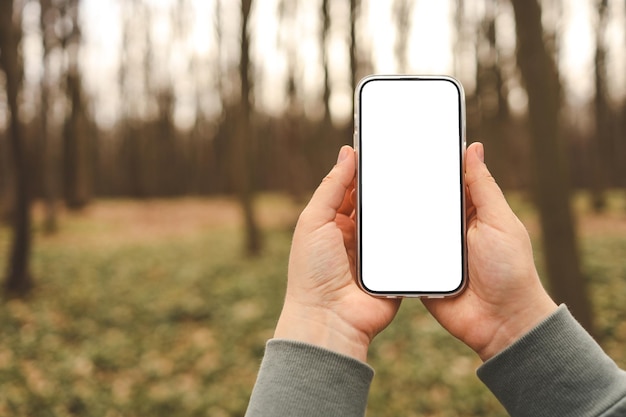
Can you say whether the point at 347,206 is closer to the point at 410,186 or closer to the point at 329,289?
the point at 410,186

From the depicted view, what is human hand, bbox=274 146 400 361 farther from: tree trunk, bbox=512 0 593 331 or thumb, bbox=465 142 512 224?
tree trunk, bbox=512 0 593 331

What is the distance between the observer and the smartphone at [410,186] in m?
1.86

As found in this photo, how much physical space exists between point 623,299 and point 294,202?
1369 centimetres

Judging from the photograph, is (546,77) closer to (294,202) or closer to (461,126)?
(461,126)

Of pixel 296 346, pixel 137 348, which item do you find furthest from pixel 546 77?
pixel 137 348

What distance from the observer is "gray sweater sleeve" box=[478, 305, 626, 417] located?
1.33 metres

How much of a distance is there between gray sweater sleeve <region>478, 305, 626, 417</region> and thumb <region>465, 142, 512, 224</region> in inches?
15.8

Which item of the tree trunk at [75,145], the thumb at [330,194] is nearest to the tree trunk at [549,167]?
the thumb at [330,194]

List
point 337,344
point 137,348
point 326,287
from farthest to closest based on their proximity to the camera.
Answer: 1. point 137,348
2. point 326,287
3. point 337,344

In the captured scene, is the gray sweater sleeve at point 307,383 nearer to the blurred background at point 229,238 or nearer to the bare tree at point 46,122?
the blurred background at point 229,238

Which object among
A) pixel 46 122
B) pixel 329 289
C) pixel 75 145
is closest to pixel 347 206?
pixel 329 289

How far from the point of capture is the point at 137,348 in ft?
22.7

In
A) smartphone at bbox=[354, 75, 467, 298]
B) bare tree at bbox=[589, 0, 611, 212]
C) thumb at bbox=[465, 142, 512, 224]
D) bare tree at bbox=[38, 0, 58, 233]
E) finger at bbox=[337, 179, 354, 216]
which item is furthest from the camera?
bare tree at bbox=[589, 0, 611, 212]

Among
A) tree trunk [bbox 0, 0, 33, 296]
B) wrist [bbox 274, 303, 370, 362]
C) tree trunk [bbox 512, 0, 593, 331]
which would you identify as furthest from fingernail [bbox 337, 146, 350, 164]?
tree trunk [bbox 0, 0, 33, 296]
